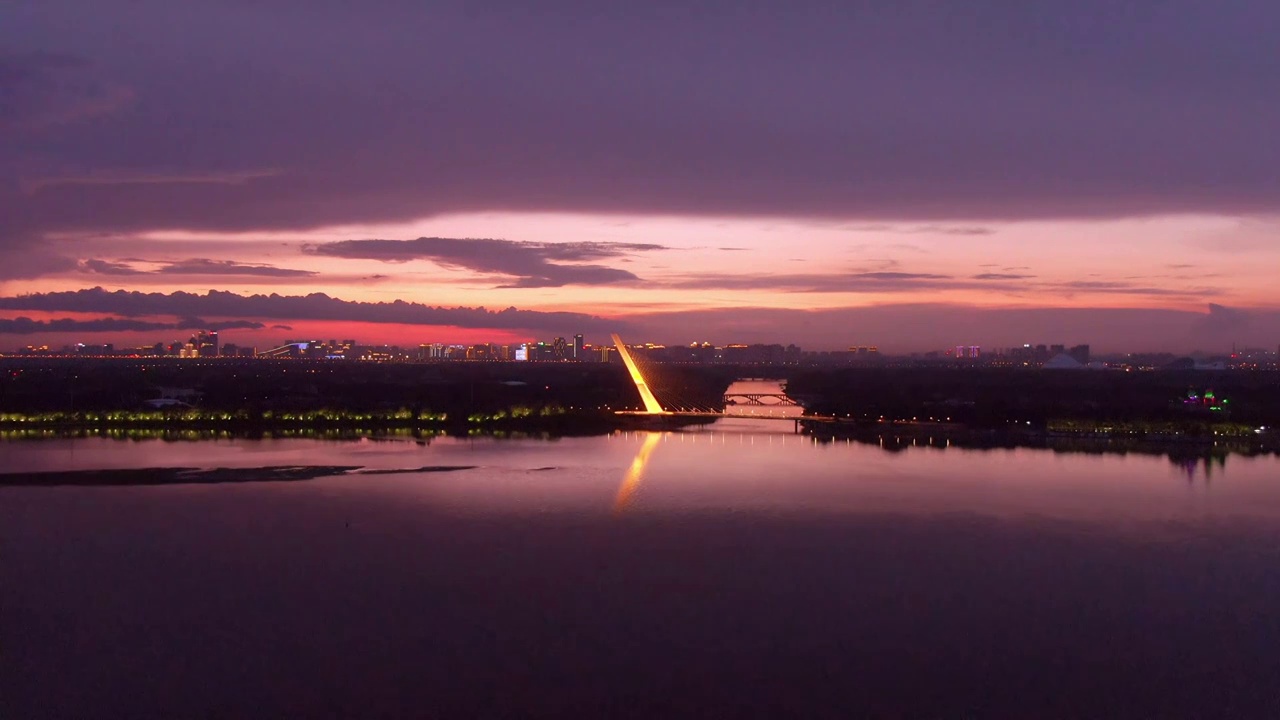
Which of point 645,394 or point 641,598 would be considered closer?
point 641,598

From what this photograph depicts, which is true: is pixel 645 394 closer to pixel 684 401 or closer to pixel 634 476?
pixel 684 401

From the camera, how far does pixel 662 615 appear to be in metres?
7.39

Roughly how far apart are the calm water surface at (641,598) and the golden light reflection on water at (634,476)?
0.51 feet

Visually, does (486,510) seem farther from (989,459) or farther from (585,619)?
(989,459)

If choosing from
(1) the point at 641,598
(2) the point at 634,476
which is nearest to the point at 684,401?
(2) the point at 634,476

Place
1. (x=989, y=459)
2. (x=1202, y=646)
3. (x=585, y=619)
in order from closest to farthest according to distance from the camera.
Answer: (x=1202, y=646), (x=585, y=619), (x=989, y=459)

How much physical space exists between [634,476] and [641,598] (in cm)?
615

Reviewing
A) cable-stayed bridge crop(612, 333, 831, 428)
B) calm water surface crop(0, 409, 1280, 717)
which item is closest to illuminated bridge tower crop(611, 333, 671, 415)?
cable-stayed bridge crop(612, 333, 831, 428)

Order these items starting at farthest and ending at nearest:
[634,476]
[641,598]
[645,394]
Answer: [645,394] → [634,476] → [641,598]

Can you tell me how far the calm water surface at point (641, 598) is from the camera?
19.7ft

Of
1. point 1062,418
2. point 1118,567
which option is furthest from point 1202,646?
point 1062,418

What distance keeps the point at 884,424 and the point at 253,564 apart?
15.1 m

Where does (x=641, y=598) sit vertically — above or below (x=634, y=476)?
below

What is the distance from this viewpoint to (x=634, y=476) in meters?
A: 13.9
